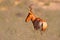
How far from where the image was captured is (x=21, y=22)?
15.1 m

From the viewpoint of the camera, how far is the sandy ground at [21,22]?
42.8 ft

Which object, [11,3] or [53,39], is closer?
[53,39]

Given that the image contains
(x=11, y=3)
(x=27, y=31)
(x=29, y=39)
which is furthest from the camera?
(x=11, y=3)

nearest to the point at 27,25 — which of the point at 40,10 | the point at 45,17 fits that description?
the point at 45,17

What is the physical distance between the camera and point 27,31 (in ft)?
45.2

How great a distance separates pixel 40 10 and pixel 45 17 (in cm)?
131

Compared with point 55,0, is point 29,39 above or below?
above

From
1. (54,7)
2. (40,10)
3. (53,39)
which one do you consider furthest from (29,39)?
(54,7)

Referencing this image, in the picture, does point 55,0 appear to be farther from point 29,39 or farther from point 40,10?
point 29,39

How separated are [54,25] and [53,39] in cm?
188

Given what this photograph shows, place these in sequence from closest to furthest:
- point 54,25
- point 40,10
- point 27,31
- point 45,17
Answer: point 27,31, point 54,25, point 45,17, point 40,10

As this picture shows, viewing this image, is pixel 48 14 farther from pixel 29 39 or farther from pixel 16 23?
pixel 29 39

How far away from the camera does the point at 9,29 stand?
1391 cm

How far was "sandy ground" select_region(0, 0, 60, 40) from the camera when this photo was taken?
13.1 meters
